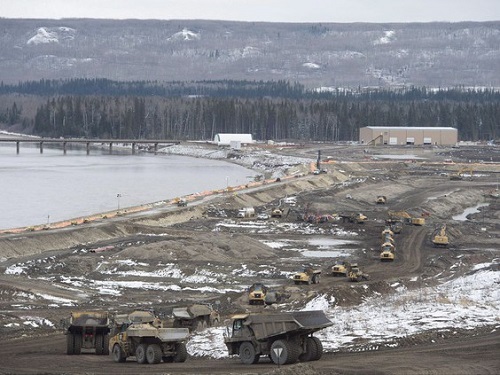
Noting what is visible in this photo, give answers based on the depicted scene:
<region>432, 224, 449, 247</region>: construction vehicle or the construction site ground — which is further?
<region>432, 224, 449, 247</region>: construction vehicle

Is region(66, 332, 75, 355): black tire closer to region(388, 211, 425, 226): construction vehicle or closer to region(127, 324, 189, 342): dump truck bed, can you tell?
region(127, 324, 189, 342): dump truck bed

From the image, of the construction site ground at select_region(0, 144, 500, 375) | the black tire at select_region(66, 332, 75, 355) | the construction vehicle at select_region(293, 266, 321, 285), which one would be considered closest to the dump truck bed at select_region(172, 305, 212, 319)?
the construction site ground at select_region(0, 144, 500, 375)

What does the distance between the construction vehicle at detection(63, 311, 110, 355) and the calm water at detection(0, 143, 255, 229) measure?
1818 inches

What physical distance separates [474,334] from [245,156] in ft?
471

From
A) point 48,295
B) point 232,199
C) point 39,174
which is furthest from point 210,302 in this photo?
point 39,174

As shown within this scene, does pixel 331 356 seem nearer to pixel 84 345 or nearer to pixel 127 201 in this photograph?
pixel 84 345

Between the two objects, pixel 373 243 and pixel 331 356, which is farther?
pixel 373 243

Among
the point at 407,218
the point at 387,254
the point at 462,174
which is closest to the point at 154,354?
the point at 387,254

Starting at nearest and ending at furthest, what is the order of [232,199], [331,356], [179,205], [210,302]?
[331,356] → [210,302] → [179,205] → [232,199]

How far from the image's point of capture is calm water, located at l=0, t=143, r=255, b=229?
94375 mm

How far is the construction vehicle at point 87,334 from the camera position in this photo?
3469cm

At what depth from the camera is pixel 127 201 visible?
338ft

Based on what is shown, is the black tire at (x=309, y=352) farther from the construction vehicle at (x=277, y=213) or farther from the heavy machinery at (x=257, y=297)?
the construction vehicle at (x=277, y=213)

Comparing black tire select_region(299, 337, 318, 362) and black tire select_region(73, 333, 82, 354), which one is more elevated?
black tire select_region(299, 337, 318, 362)
